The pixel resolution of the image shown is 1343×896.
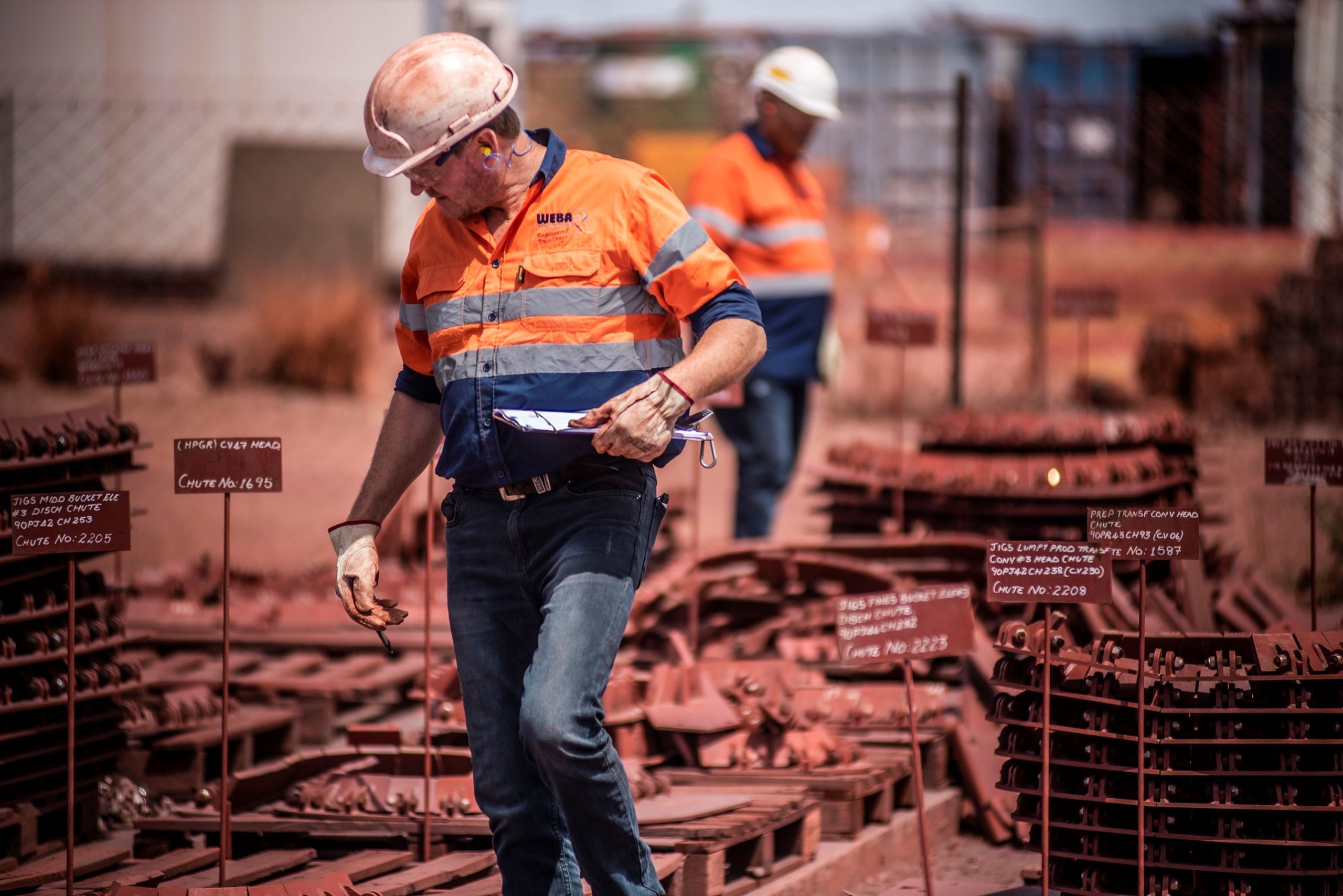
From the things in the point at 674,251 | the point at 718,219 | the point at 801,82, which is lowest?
the point at 674,251

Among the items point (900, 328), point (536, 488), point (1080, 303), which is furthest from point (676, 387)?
point (1080, 303)

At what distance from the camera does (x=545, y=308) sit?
10.6 feet

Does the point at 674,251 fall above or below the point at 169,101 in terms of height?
below

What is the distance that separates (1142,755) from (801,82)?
4.11 metres

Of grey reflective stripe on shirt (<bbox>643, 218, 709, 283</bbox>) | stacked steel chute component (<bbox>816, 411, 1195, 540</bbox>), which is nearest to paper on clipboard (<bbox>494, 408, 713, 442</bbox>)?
grey reflective stripe on shirt (<bbox>643, 218, 709, 283</bbox>)

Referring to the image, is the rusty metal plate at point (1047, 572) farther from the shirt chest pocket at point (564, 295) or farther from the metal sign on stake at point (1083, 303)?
the metal sign on stake at point (1083, 303)

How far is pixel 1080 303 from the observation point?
9.09 m

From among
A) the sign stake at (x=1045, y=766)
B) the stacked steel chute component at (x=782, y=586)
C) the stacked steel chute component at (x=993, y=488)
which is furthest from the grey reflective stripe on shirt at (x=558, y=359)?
the stacked steel chute component at (x=993, y=488)

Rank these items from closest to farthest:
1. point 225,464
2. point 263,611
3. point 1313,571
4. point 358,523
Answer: point 358,523, point 225,464, point 1313,571, point 263,611

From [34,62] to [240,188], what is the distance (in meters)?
2.98

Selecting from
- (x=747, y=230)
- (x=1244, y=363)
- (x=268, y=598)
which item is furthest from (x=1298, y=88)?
(x=268, y=598)

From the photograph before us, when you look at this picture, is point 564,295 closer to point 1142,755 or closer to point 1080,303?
point 1142,755

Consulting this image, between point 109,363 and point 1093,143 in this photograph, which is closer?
point 109,363

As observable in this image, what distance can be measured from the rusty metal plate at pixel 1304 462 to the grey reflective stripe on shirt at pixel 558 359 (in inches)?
83.0
